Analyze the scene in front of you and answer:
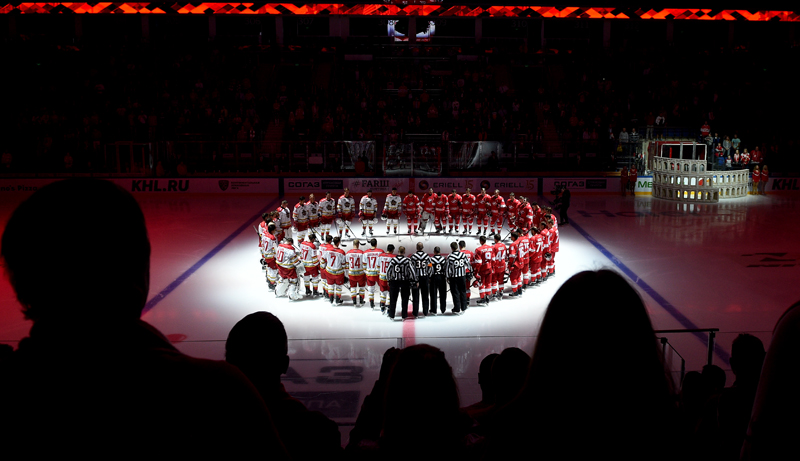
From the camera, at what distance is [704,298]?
473 inches

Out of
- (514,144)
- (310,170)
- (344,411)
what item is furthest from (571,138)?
(344,411)

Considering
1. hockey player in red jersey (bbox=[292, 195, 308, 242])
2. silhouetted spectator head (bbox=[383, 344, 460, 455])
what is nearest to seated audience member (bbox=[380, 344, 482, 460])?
silhouetted spectator head (bbox=[383, 344, 460, 455])

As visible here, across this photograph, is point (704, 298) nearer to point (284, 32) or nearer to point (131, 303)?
point (131, 303)

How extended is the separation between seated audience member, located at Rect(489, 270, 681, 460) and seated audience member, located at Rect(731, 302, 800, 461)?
0.33 m

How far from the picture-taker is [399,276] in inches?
433

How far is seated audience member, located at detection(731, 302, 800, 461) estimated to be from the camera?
173 centimetres

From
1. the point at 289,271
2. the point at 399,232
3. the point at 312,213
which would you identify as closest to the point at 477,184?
the point at 399,232

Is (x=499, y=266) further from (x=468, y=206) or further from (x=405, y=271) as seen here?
(x=468, y=206)

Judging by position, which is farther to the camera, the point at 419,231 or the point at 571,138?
the point at 571,138

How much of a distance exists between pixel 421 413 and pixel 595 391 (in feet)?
2.02

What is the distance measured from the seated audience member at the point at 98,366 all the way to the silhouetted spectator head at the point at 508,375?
263cm

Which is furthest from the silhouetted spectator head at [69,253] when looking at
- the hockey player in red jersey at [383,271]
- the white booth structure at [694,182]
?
the white booth structure at [694,182]

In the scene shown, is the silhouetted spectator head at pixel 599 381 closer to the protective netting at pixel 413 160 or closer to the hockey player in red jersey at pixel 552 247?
the hockey player in red jersey at pixel 552 247

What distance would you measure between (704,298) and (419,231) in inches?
354
